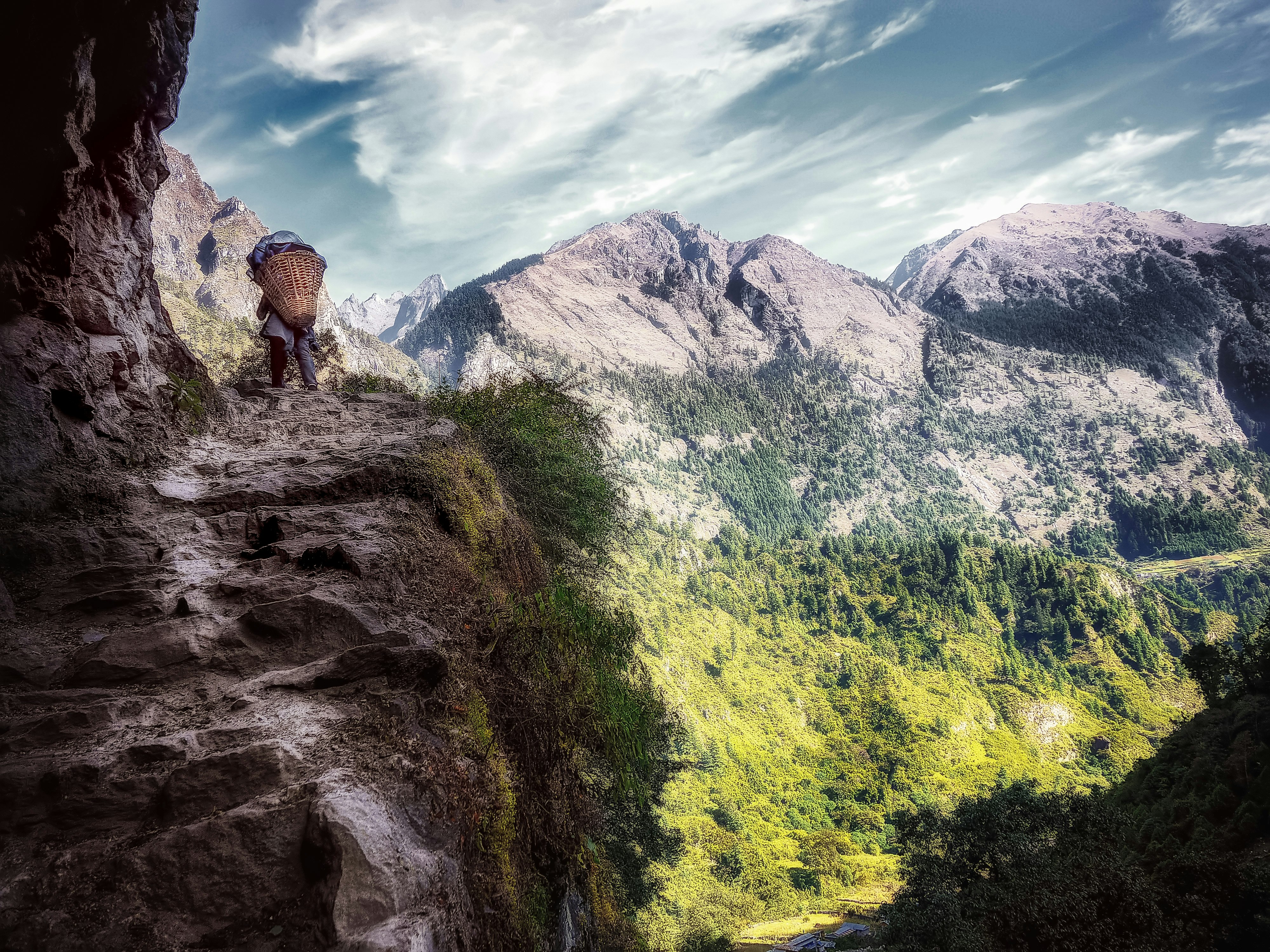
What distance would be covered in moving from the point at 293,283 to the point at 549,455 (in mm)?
4430

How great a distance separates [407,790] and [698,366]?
200m

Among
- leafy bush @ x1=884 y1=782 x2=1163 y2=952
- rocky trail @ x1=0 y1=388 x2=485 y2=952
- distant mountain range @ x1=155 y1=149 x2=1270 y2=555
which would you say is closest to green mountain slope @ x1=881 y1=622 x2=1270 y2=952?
leafy bush @ x1=884 y1=782 x2=1163 y2=952

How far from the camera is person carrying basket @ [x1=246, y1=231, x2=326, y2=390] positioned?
7.96m

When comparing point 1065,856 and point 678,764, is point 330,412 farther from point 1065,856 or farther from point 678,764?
point 1065,856

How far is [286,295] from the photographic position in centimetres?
824

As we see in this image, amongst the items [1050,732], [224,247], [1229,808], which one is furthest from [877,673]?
[224,247]

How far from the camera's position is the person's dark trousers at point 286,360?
910 cm

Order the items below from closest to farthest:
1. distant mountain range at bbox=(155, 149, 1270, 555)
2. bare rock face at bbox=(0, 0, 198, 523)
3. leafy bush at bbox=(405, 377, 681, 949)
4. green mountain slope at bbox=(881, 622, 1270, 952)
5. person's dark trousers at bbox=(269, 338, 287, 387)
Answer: bare rock face at bbox=(0, 0, 198, 523) → leafy bush at bbox=(405, 377, 681, 949) → person's dark trousers at bbox=(269, 338, 287, 387) → green mountain slope at bbox=(881, 622, 1270, 952) → distant mountain range at bbox=(155, 149, 1270, 555)

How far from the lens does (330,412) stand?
8.34 meters

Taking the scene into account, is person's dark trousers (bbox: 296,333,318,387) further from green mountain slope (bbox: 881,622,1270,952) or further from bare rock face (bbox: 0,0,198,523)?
green mountain slope (bbox: 881,622,1270,952)

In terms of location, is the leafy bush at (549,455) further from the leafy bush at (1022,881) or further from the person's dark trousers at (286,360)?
the leafy bush at (1022,881)

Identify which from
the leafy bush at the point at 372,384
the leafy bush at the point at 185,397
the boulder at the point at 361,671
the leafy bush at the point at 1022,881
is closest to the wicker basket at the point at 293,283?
the leafy bush at the point at 185,397

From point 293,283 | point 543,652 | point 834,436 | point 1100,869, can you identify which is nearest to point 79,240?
point 293,283

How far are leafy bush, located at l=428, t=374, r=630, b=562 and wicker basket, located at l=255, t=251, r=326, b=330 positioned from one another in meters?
2.08
